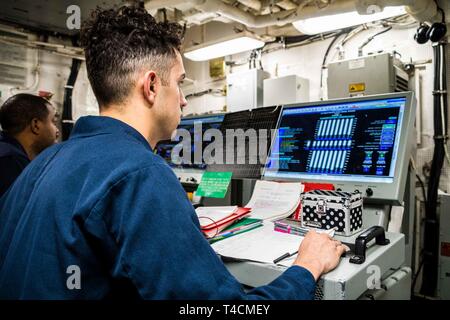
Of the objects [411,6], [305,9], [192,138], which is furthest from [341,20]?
[192,138]

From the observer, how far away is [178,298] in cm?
57

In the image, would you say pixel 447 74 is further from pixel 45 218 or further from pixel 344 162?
pixel 45 218

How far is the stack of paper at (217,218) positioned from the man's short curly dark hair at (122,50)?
0.49 meters

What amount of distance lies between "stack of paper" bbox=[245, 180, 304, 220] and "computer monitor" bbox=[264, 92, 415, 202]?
0.18 ft

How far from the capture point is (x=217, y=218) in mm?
1173

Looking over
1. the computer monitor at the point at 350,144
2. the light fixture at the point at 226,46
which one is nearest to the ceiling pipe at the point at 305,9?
the light fixture at the point at 226,46

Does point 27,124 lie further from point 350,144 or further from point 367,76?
point 367,76

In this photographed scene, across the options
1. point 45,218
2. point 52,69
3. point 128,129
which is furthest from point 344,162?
point 52,69

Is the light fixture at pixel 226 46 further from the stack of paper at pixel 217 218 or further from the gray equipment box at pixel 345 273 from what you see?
the gray equipment box at pixel 345 273

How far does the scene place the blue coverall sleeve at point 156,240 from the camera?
1.84 feet

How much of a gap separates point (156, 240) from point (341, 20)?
2876mm

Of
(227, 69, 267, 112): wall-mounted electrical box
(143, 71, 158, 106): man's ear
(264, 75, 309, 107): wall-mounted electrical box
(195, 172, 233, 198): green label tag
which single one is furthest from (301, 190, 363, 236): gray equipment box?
(227, 69, 267, 112): wall-mounted electrical box

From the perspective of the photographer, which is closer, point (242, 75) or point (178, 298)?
point (178, 298)

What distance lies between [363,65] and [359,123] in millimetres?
1720
